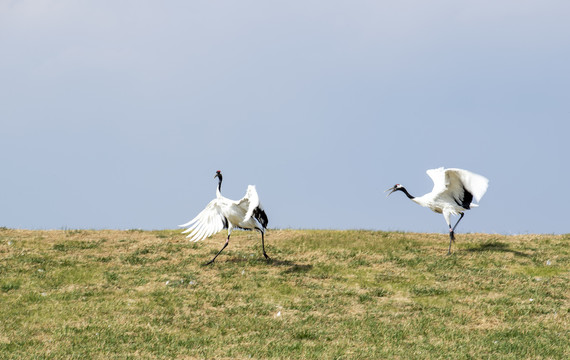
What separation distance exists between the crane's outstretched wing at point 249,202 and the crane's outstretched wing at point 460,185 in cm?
654

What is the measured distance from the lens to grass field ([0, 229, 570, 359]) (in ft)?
38.9

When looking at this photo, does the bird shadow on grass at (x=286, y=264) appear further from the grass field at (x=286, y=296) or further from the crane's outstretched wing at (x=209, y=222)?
the crane's outstretched wing at (x=209, y=222)

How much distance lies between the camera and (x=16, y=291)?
15883 mm

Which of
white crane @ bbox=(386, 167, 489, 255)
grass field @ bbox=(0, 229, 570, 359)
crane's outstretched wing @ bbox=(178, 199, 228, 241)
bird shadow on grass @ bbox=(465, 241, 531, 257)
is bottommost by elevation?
grass field @ bbox=(0, 229, 570, 359)

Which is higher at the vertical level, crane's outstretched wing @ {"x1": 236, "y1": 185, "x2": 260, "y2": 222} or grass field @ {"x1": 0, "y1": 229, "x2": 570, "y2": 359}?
crane's outstretched wing @ {"x1": 236, "y1": 185, "x2": 260, "y2": 222}

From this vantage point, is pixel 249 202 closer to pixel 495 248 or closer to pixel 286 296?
pixel 286 296

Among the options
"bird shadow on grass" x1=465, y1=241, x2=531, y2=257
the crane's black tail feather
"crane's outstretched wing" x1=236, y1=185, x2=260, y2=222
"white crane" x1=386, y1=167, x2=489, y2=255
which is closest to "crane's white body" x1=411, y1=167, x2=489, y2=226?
"white crane" x1=386, y1=167, x2=489, y2=255

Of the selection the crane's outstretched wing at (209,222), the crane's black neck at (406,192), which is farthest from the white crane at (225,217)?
the crane's black neck at (406,192)

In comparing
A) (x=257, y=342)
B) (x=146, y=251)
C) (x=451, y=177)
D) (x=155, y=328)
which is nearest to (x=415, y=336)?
(x=257, y=342)

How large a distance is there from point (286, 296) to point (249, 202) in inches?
130

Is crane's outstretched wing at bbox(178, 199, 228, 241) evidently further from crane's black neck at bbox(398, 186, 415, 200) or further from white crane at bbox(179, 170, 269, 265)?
crane's black neck at bbox(398, 186, 415, 200)

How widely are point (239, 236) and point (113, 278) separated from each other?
604 cm

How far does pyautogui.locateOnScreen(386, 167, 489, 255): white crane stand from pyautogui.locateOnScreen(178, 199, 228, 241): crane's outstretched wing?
7.08m

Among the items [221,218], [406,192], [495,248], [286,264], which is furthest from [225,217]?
[495,248]
